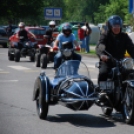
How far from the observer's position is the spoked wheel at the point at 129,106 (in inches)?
399

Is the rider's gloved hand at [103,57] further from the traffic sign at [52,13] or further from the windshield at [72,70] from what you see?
the traffic sign at [52,13]

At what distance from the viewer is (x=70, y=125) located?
1041 centimetres

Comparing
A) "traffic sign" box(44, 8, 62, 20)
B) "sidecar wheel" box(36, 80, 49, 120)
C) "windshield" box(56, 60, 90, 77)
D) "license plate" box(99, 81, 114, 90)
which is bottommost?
"sidecar wheel" box(36, 80, 49, 120)

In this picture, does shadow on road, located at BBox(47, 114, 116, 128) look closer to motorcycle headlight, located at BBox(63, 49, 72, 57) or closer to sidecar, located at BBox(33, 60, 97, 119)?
sidecar, located at BBox(33, 60, 97, 119)

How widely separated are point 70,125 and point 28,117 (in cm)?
119

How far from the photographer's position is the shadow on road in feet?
34.2

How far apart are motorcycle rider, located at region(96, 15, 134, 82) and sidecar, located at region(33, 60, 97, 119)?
1.13 ft

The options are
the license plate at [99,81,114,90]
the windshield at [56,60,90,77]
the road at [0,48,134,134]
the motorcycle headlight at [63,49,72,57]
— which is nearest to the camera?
the road at [0,48,134,134]

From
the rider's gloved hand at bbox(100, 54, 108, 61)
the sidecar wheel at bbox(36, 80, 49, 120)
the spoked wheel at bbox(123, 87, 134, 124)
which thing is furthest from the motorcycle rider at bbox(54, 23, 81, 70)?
the spoked wheel at bbox(123, 87, 134, 124)

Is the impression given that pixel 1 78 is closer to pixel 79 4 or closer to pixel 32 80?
pixel 32 80

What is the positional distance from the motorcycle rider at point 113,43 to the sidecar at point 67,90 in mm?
343

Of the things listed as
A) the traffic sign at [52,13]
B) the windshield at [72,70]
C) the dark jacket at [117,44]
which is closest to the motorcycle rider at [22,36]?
the traffic sign at [52,13]

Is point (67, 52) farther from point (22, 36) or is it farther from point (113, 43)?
point (22, 36)

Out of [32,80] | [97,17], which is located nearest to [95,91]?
[32,80]
